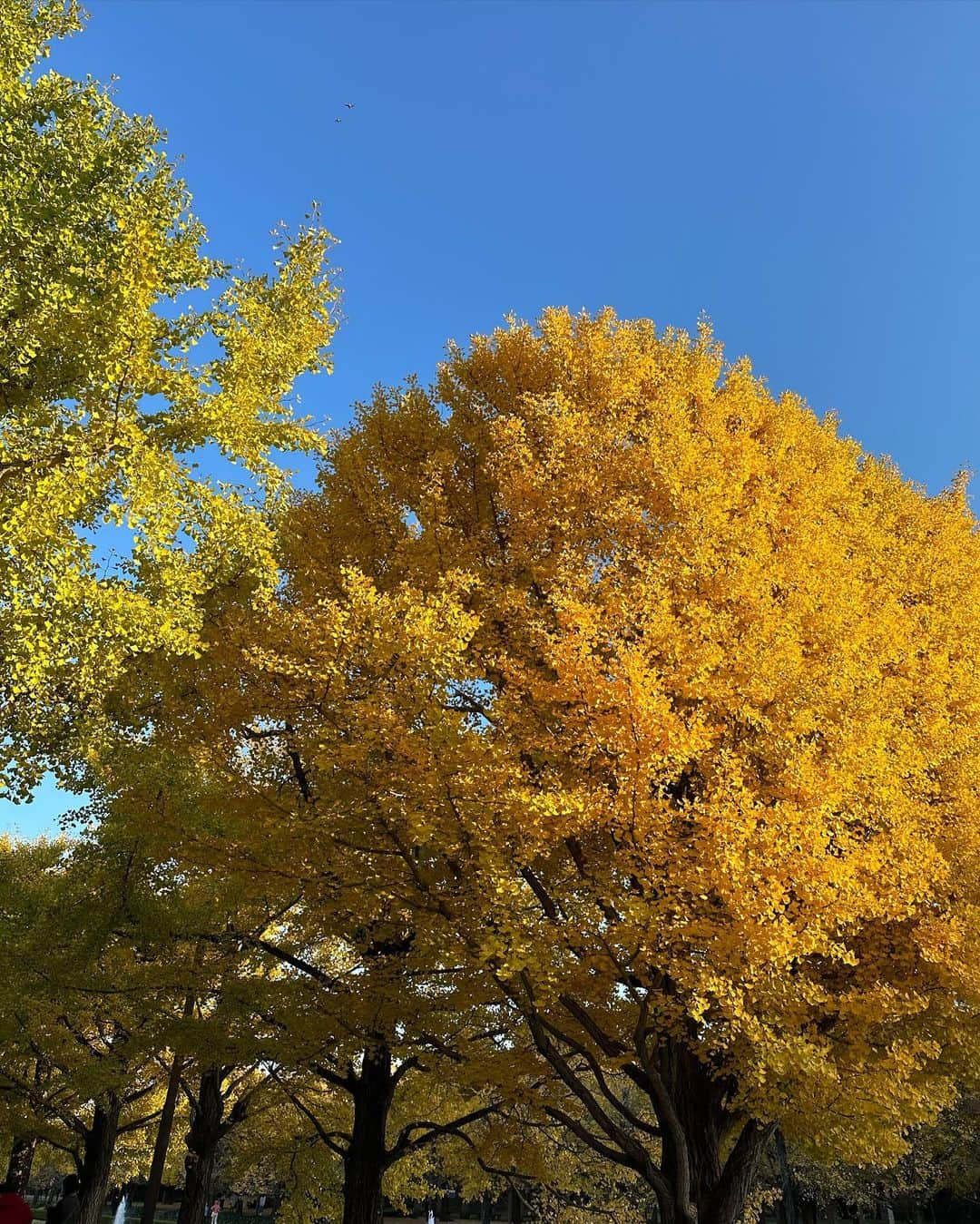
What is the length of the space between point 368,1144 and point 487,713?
731 cm

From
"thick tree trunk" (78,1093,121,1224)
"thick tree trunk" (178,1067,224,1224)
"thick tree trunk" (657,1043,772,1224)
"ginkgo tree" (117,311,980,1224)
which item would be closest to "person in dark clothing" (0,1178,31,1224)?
"ginkgo tree" (117,311,980,1224)

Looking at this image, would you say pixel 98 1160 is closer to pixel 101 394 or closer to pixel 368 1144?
pixel 368 1144

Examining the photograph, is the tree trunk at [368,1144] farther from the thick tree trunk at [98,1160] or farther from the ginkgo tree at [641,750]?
the thick tree trunk at [98,1160]

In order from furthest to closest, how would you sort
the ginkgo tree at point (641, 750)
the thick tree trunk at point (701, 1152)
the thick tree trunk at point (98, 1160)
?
the thick tree trunk at point (98, 1160), the thick tree trunk at point (701, 1152), the ginkgo tree at point (641, 750)

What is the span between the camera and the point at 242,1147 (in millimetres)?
18234

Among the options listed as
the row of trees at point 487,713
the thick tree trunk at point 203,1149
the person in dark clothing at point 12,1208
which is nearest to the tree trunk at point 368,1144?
the row of trees at point 487,713

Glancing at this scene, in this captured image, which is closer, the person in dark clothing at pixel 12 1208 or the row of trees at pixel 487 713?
the row of trees at pixel 487 713

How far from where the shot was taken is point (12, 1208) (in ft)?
27.5

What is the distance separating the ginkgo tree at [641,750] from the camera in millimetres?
6863

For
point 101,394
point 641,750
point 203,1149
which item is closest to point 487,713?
point 641,750

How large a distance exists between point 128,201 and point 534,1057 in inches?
433

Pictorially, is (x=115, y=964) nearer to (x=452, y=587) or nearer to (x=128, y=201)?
(x=452, y=587)

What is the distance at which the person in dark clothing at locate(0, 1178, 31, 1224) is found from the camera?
830 cm

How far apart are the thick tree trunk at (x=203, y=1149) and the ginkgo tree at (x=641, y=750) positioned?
8.02m
